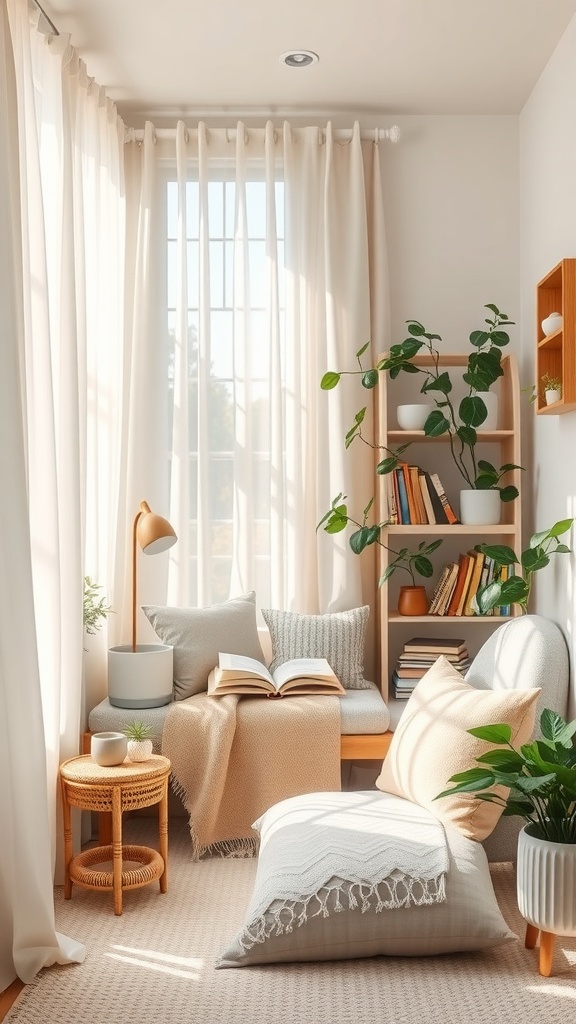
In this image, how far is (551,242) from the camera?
11.7 feet

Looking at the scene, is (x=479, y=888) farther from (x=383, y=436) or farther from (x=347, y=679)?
(x=383, y=436)

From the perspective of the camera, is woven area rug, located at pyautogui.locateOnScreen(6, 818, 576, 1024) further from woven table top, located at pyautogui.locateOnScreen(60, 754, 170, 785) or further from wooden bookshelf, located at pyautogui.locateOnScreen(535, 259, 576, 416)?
wooden bookshelf, located at pyautogui.locateOnScreen(535, 259, 576, 416)

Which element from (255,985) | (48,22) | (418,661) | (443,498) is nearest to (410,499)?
(443,498)

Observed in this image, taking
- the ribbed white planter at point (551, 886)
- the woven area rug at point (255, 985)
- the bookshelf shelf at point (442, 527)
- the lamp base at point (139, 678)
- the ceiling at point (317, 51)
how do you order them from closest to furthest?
the woven area rug at point (255, 985) < the ribbed white planter at point (551, 886) < the ceiling at point (317, 51) < the lamp base at point (139, 678) < the bookshelf shelf at point (442, 527)

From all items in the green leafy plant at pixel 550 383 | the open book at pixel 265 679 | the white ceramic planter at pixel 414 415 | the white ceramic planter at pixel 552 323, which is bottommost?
the open book at pixel 265 679

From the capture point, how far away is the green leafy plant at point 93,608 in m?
3.53

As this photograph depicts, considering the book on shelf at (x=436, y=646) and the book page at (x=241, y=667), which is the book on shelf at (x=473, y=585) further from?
the book page at (x=241, y=667)

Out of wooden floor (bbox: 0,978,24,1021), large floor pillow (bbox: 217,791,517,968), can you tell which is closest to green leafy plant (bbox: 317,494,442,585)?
large floor pillow (bbox: 217,791,517,968)

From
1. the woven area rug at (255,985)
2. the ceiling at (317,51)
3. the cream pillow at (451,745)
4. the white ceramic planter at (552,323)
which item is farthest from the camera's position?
the ceiling at (317,51)

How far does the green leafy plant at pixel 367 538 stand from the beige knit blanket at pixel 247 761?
0.68 m

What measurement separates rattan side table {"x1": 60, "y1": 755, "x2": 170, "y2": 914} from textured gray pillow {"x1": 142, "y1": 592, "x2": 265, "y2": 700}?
A: 0.54 meters

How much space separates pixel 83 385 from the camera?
3.38 meters

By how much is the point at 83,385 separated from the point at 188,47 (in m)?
1.28

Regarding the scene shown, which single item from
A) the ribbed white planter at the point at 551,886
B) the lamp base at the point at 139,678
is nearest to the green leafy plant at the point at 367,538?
the lamp base at the point at 139,678
